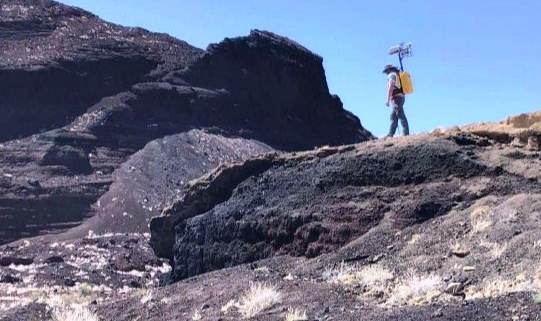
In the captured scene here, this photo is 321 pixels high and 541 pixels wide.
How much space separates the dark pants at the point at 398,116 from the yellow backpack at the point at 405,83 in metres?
0.20

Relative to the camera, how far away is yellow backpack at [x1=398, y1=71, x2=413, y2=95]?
17.6m

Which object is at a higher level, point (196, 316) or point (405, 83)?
point (405, 83)

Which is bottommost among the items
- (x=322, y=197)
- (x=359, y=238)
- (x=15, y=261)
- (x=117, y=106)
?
(x=15, y=261)

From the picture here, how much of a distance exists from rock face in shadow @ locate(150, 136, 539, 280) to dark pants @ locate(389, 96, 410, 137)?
3.22ft

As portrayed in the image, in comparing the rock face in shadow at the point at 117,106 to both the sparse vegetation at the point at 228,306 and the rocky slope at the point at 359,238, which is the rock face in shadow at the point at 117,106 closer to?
the rocky slope at the point at 359,238

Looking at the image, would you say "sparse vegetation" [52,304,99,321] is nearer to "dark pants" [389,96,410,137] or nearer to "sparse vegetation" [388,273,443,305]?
"sparse vegetation" [388,273,443,305]

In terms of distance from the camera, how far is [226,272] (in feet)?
46.4

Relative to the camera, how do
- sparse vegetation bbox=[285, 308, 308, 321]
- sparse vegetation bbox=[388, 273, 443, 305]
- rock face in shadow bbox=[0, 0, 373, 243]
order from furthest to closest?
rock face in shadow bbox=[0, 0, 373, 243]
sparse vegetation bbox=[388, 273, 443, 305]
sparse vegetation bbox=[285, 308, 308, 321]

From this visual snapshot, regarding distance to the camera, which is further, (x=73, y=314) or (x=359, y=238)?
(x=359, y=238)

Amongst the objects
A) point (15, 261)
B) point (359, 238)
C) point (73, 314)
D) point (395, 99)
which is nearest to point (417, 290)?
point (359, 238)

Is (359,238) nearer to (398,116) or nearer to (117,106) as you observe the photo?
(398,116)

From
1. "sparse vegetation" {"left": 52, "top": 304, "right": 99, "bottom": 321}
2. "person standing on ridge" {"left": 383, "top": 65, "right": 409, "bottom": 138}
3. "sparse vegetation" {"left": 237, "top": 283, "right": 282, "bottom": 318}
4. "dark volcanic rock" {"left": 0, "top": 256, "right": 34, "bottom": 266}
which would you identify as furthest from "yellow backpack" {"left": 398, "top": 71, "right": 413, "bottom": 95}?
"dark volcanic rock" {"left": 0, "top": 256, "right": 34, "bottom": 266}

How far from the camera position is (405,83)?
17641mm

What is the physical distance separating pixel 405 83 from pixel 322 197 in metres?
3.42
